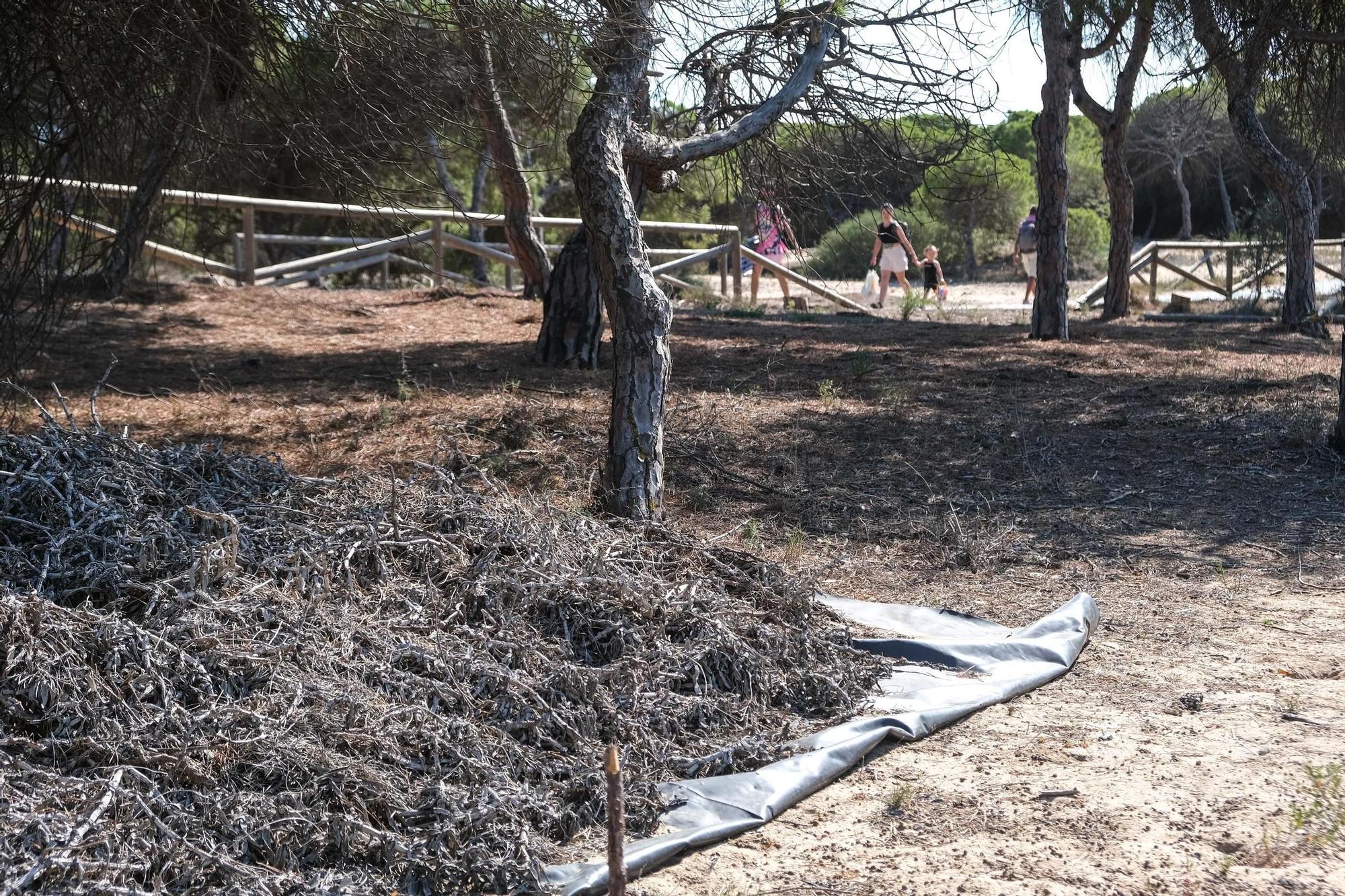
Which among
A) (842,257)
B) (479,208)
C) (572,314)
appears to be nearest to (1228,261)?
(842,257)

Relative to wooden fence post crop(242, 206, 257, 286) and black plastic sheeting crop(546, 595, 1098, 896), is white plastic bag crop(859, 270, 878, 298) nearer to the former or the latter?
wooden fence post crop(242, 206, 257, 286)

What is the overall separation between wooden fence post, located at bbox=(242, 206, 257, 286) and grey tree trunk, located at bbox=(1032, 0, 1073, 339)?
7587mm

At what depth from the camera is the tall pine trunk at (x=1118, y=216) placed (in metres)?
13.4

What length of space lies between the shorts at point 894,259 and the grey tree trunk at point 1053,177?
4.85 metres

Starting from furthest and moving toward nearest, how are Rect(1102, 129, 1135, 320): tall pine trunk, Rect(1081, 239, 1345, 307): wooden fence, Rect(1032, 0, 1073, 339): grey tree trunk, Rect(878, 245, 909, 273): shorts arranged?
Rect(1081, 239, 1345, 307): wooden fence < Rect(878, 245, 909, 273): shorts < Rect(1102, 129, 1135, 320): tall pine trunk < Rect(1032, 0, 1073, 339): grey tree trunk

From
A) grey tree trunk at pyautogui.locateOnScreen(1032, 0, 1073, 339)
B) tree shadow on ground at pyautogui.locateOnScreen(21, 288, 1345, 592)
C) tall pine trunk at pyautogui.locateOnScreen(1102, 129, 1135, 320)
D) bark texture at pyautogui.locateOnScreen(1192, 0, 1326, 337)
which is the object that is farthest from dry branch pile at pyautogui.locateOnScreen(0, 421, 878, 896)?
tall pine trunk at pyautogui.locateOnScreen(1102, 129, 1135, 320)

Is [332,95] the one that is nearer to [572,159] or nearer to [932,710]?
[572,159]

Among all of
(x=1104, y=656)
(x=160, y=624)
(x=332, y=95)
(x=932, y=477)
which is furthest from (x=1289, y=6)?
(x=160, y=624)

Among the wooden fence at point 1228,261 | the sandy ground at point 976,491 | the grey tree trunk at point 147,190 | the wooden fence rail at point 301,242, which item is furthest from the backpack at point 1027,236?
the grey tree trunk at point 147,190

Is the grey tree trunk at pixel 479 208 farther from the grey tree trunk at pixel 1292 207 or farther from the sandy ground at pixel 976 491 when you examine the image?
the grey tree trunk at pixel 1292 207

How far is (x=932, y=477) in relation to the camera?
709cm

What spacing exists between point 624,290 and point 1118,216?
1011 centimetres

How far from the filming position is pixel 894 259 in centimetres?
1666

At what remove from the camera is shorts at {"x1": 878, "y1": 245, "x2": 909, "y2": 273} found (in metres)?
16.5
